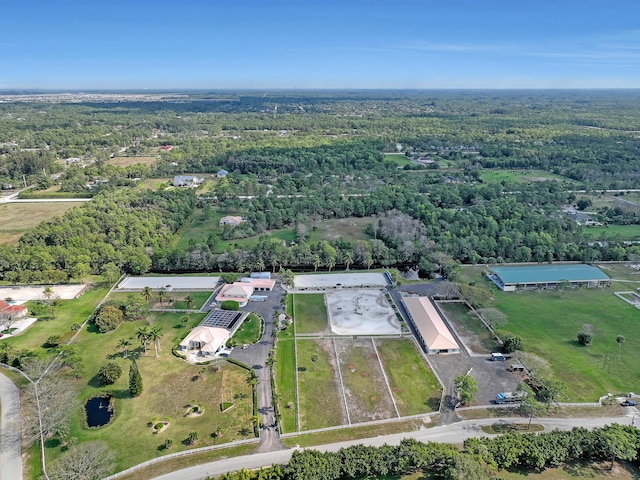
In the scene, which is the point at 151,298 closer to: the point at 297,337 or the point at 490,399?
the point at 297,337

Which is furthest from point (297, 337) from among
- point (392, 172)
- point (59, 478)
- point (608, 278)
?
point (392, 172)

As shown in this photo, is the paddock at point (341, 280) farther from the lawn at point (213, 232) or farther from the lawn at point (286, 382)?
the lawn at point (213, 232)

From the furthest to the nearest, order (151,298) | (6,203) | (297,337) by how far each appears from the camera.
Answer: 1. (6,203)
2. (151,298)
3. (297,337)

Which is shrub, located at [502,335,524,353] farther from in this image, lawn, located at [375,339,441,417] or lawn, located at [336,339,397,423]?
lawn, located at [336,339,397,423]

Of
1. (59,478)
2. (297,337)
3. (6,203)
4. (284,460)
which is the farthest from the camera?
(6,203)

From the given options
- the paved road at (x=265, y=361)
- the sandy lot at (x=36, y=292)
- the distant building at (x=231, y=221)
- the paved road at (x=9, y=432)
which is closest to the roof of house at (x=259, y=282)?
the paved road at (x=265, y=361)

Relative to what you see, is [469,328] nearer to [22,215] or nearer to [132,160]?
[22,215]

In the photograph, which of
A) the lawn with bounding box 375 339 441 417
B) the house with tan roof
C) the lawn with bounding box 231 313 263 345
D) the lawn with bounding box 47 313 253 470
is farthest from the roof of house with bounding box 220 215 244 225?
the lawn with bounding box 375 339 441 417
